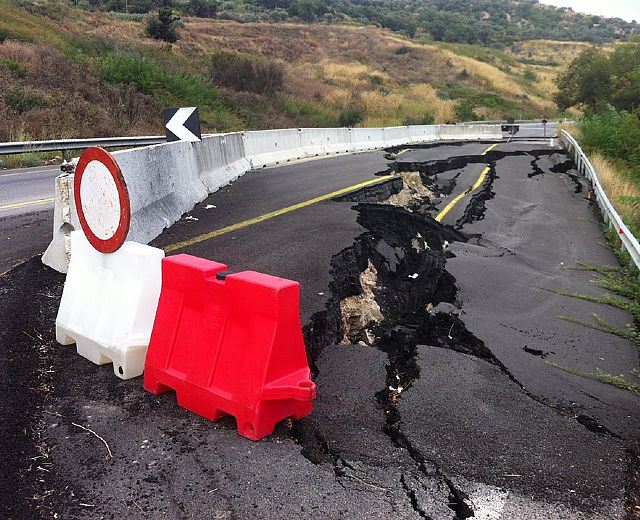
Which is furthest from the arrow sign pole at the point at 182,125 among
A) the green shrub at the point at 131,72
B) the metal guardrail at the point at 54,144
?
the green shrub at the point at 131,72

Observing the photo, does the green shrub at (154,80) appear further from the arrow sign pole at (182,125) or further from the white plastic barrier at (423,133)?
the arrow sign pole at (182,125)

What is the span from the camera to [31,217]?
32.3ft

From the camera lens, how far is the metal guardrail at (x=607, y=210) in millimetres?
7988

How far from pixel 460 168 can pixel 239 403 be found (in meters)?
15.2

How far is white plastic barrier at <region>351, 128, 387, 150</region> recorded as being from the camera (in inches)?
920

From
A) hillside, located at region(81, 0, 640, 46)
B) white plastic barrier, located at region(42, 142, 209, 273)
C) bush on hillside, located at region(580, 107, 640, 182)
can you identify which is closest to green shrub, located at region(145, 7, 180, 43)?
hillside, located at region(81, 0, 640, 46)

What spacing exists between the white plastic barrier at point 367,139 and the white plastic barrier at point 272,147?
434 centimetres

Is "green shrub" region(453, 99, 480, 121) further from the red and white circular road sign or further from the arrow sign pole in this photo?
the red and white circular road sign

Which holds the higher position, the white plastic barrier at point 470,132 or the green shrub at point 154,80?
the white plastic barrier at point 470,132

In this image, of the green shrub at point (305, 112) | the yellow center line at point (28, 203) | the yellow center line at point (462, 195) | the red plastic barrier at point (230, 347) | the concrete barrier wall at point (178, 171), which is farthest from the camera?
the green shrub at point (305, 112)

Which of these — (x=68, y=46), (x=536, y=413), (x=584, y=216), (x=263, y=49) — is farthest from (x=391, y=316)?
(x=263, y=49)

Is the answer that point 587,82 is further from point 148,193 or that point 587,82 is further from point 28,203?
point 148,193

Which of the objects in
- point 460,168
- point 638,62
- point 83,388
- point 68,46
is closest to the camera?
point 83,388

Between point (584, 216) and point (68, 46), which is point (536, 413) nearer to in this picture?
point (584, 216)
